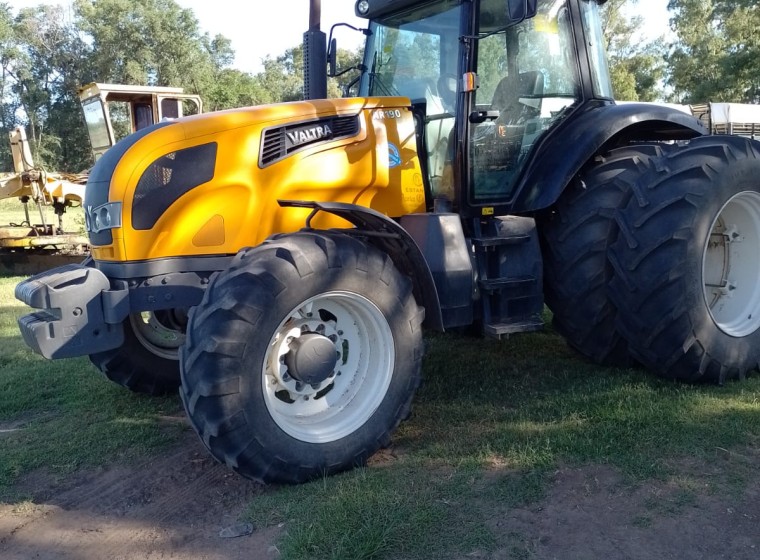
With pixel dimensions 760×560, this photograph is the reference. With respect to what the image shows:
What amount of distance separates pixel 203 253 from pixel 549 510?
2.04m

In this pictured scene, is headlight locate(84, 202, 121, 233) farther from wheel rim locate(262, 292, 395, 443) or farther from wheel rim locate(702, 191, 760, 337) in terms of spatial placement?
wheel rim locate(702, 191, 760, 337)

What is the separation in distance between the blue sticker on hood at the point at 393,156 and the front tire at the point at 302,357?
31.8 inches

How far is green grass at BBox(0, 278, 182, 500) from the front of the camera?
3637 millimetres

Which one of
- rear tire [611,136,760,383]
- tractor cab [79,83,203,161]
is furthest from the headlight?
tractor cab [79,83,203,161]

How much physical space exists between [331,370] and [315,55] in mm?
2250

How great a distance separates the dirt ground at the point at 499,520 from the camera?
2.57 metres

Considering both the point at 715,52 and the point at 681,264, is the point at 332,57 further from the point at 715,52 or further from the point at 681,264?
the point at 715,52

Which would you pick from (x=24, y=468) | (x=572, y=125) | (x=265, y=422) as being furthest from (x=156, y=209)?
(x=572, y=125)

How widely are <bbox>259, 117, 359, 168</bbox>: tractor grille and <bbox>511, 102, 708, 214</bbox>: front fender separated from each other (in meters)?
1.20

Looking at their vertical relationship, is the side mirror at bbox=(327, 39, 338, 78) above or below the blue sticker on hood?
above

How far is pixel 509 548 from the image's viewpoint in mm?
2562

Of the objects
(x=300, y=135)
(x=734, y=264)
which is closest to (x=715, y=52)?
(x=734, y=264)

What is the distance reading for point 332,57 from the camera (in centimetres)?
473

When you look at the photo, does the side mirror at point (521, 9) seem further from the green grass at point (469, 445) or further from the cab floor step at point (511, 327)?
the green grass at point (469, 445)
